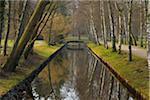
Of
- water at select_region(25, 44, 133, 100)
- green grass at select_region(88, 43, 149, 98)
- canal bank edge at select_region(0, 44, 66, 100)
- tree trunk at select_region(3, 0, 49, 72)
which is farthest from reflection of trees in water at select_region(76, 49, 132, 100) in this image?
tree trunk at select_region(3, 0, 49, 72)

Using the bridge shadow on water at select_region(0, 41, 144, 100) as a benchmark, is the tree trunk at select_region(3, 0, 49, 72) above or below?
above

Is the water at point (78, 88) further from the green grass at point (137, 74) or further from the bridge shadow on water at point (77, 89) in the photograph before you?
the green grass at point (137, 74)

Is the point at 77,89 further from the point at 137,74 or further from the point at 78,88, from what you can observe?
the point at 137,74

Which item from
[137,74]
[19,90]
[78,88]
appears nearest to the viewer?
[19,90]

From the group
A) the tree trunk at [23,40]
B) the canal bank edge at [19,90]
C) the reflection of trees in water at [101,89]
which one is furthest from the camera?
the tree trunk at [23,40]

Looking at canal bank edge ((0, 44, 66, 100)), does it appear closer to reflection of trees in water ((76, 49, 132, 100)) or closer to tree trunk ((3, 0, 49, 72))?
tree trunk ((3, 0, 49, 72))

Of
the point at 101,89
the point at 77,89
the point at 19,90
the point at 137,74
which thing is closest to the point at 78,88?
the point at 77,89

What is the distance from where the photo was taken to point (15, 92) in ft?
62.3

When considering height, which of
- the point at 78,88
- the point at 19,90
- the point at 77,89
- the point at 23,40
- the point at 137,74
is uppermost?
the point at 23,40

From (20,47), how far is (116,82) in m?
6.87

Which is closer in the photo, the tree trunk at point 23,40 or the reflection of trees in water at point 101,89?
the reflection of trees in water at point 101,89

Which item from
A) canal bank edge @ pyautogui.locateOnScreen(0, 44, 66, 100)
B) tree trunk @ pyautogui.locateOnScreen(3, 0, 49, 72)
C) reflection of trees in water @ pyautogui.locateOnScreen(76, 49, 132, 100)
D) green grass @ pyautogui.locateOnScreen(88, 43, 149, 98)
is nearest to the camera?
canal bank edge @ pyautogui.locateOnScreen(0, 44, 66, 100)

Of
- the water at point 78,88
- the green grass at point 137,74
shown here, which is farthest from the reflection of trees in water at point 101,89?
the green grass at point 137,74

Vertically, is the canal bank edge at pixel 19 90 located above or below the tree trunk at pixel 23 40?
below
